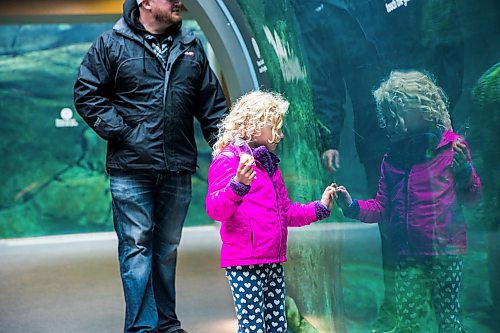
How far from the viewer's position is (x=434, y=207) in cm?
254

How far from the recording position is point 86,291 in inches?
257

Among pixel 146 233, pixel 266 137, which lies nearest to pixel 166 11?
pixel 146 233

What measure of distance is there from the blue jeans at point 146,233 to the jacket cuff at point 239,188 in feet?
4.02

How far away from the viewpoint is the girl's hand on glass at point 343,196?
129 inches

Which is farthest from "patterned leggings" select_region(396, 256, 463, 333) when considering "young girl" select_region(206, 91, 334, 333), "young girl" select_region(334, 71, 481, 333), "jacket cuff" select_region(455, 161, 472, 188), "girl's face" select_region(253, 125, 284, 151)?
"girl's face" select_region(253, 125, 284, 151)

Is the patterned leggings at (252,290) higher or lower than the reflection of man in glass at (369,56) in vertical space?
lower

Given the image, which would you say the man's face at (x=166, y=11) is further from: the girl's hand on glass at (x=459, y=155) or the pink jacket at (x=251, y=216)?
the girl's hand on glass at (x=459, y=155)

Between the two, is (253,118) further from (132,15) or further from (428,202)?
(132,15)

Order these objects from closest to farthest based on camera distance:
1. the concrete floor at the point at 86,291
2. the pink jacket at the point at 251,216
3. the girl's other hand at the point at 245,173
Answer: the girl's other hand at the point at 245,173
the pink jacket at the point at 251,216
the concrete floor at the point at 86,291

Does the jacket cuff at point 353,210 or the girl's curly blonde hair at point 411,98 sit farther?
the jacket cuff at point 353,210

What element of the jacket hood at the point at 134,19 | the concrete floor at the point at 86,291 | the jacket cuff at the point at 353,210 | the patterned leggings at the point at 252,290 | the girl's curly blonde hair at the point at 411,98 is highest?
the jacket hood at the point at 134,19

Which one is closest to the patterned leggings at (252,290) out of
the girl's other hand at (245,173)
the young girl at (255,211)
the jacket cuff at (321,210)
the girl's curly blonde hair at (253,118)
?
the young girl at (255,211)

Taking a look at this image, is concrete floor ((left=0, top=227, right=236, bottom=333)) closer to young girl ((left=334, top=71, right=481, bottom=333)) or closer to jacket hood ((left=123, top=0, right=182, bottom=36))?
jacket hood ((left=123, top=0, right=182, bottom=36))

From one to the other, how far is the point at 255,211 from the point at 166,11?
148cm
